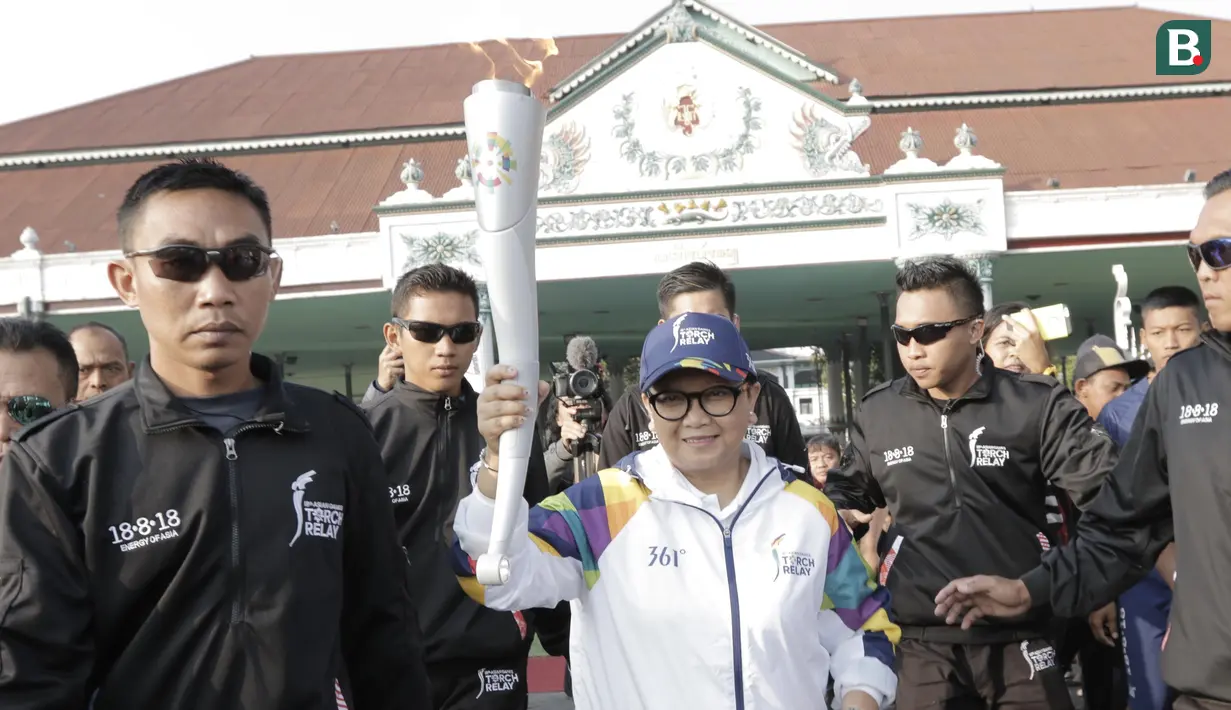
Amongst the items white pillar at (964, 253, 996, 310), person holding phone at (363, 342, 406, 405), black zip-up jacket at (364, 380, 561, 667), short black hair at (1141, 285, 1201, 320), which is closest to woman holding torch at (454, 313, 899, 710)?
black zip-up jacket at (364, 380, 561, 667)

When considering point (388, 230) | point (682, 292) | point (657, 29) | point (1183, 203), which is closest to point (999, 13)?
point (1183, 203)

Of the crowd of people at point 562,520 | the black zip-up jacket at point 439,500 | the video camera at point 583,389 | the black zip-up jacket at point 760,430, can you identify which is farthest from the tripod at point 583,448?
the black zip-up jacket at point 439,500

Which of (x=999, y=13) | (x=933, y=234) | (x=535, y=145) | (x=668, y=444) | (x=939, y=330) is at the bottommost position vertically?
(x=668, y=444)

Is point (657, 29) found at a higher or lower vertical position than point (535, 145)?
higher

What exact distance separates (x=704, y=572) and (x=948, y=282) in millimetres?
1816

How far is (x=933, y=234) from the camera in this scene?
51.8 feet

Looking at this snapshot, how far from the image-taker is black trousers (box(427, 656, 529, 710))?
366cm

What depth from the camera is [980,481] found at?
3.84 metres

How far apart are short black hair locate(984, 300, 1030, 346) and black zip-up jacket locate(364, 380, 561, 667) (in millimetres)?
2782

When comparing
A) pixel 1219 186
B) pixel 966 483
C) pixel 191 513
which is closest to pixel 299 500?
pixel 191 513

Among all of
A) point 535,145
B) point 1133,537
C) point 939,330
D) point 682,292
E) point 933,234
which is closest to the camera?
point 535,145

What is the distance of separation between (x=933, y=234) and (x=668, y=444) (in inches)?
552

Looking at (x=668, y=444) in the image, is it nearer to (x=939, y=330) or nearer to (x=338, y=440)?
(x=338, y=440)

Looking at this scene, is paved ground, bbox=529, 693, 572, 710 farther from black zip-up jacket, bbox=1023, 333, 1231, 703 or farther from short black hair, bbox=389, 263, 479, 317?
black zip-up jacket, bbox=1023, 333, 1231, 703
